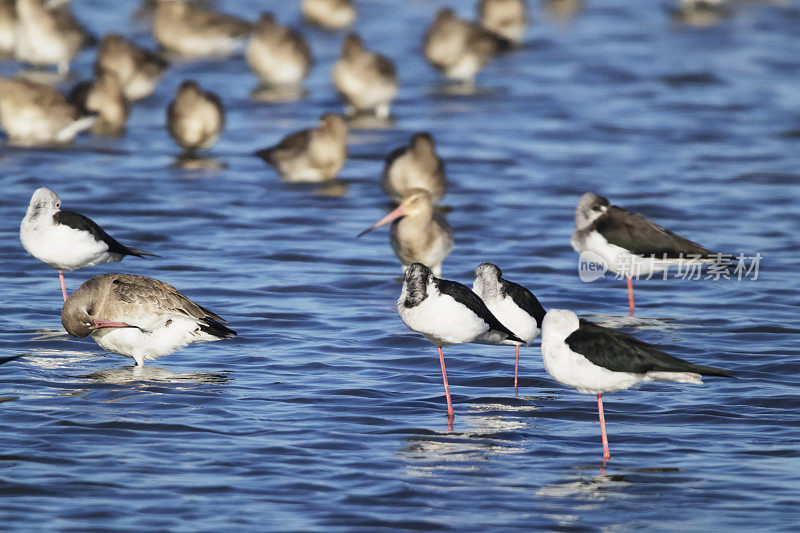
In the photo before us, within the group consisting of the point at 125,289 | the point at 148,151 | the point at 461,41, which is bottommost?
the point at 125,289

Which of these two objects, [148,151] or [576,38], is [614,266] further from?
[576,38]

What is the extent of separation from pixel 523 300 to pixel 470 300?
0.81 m

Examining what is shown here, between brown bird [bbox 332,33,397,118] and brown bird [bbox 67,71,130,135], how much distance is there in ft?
11.0

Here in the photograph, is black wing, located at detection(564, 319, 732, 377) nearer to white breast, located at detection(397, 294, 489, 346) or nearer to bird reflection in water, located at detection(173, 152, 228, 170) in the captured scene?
white breast, located at detection(397, 294, 489, 346)

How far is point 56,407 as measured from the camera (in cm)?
855

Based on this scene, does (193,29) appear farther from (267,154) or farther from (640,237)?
(640,237)

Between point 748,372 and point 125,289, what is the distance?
4.88m

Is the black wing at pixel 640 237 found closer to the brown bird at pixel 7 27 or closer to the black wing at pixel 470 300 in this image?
the black wing at pixel 470 300

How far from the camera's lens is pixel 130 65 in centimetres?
2033

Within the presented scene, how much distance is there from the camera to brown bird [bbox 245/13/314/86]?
21.5m

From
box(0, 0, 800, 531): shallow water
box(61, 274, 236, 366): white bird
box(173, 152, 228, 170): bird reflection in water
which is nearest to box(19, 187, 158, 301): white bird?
box(0, 0, 800, 531): shallow water

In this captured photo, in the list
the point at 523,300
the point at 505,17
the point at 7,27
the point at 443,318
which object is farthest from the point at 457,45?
the point at 443,318

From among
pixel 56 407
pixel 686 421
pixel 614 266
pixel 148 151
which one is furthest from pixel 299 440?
pixel 148 151

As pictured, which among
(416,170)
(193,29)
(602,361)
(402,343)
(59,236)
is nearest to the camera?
(602,361)
